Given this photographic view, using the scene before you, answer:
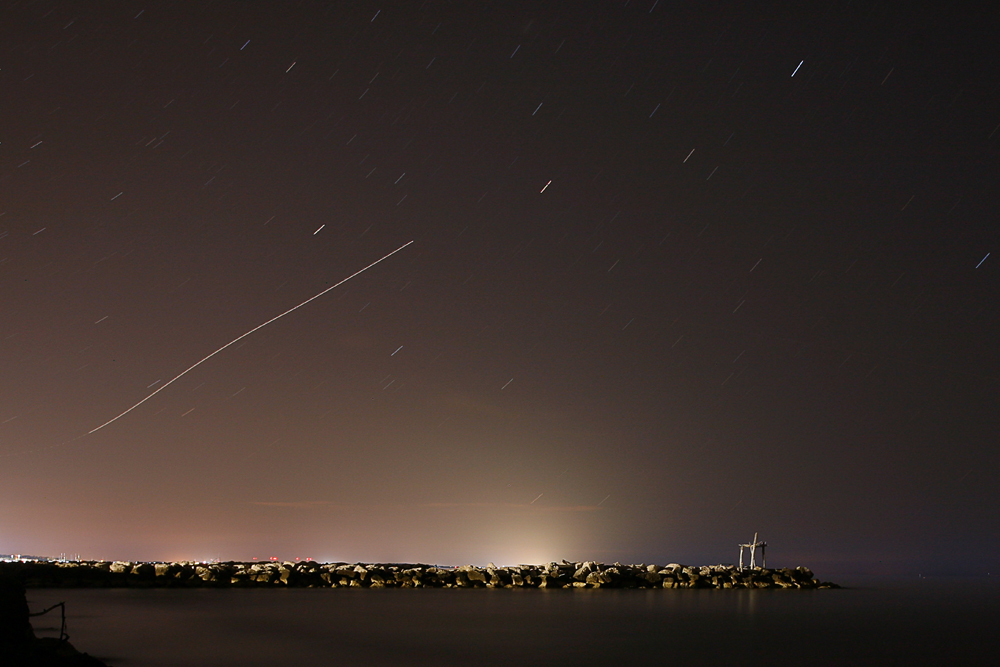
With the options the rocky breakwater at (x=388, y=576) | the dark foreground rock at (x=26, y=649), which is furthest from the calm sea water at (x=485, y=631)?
the rocky breakwater at (x=388, y=576)

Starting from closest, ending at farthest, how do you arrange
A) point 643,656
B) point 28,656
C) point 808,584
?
point 28,656 < point 643,656 < point 808,584

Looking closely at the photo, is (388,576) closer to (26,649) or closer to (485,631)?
(485,631)

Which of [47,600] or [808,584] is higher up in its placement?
[47,600]

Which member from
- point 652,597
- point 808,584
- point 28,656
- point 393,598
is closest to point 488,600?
point 393,598

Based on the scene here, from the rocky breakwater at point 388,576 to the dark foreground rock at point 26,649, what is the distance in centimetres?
3299

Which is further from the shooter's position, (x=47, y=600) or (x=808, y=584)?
(x=808, y=584)

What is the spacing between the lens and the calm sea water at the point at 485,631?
22766 mm

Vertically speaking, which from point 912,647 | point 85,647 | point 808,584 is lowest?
point 808,584

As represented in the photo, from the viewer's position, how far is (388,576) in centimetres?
5972

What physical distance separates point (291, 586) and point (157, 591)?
35.0ft

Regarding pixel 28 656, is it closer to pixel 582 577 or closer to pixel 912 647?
pixel 912 647

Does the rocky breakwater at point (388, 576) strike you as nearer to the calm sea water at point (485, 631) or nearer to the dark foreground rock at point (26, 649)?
the calm sea water at point (485, 631)

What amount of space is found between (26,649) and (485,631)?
1834 cm

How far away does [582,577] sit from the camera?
212 feet
